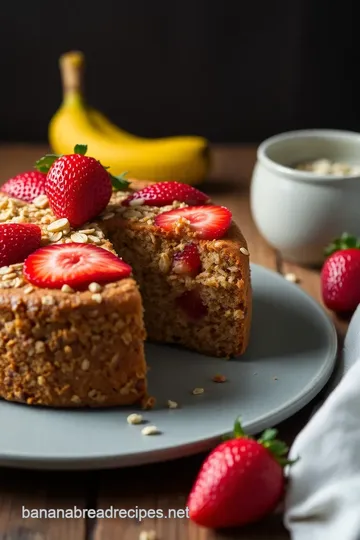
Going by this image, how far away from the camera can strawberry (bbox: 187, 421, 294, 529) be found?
5.57ft

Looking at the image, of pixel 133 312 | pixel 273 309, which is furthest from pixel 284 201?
pixel 133 312

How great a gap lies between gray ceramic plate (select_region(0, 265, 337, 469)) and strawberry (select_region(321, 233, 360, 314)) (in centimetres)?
9

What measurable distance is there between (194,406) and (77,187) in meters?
0.65

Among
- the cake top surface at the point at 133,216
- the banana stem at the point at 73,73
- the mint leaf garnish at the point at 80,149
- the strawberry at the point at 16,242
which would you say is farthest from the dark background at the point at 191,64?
the strawberry at the point at 16,242

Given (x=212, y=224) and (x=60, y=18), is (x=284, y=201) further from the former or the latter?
(x=60, y=18)

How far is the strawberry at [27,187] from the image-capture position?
102 inches

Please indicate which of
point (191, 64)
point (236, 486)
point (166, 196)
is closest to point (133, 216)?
point (166, 196)

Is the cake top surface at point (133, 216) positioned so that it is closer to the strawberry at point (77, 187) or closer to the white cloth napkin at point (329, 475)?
the strawberry at point (77, 187)

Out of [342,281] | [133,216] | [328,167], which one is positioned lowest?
[342,281]

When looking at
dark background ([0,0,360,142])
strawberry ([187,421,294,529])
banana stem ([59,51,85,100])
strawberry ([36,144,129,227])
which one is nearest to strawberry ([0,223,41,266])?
strawberry ([36,144,129,227])

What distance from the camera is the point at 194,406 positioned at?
2.11 meters

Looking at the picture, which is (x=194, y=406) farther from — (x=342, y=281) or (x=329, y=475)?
(x=342, y=281)

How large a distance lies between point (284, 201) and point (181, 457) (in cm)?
121

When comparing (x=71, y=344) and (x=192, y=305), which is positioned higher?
(x=71, y=344)
